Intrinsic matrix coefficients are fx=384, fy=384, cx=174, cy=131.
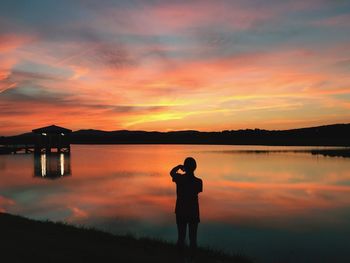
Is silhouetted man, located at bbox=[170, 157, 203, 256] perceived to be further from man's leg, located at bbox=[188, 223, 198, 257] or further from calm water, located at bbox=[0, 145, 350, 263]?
calm water, located at bbox=[0, 145, 350, 263]

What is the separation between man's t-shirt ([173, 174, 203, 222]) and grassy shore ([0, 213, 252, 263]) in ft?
4.98

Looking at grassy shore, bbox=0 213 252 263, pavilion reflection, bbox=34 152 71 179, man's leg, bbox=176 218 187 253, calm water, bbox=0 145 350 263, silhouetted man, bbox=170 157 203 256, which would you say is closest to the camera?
silhouetted man, bbox=170 157 203 256

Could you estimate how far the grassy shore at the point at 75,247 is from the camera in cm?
906

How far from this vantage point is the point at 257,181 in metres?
35.9

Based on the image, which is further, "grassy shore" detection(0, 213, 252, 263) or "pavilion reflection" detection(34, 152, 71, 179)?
"pavilion reflection" detection(34, 152, 71, 179)

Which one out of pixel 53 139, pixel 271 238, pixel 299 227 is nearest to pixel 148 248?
pixel 271 238

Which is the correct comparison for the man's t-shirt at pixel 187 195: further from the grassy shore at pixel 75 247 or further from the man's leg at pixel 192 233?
the grassy shore at pixel 75 247

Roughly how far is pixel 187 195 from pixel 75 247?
4118 millimetres

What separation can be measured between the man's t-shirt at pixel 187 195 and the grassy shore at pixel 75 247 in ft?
4.98

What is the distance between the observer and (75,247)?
33.3 feet

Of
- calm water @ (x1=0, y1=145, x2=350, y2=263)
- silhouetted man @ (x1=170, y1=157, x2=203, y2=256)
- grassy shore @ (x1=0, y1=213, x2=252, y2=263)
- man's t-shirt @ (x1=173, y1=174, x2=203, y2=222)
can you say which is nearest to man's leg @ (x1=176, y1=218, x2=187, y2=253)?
silhouetted man @ (x1=170, y1=157, x2=203, y2=256)

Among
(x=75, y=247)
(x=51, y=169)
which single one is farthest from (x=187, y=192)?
(x=51, y=169)

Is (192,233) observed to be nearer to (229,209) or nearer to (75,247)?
(75,247)

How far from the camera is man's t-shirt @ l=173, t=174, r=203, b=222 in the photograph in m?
7.75
